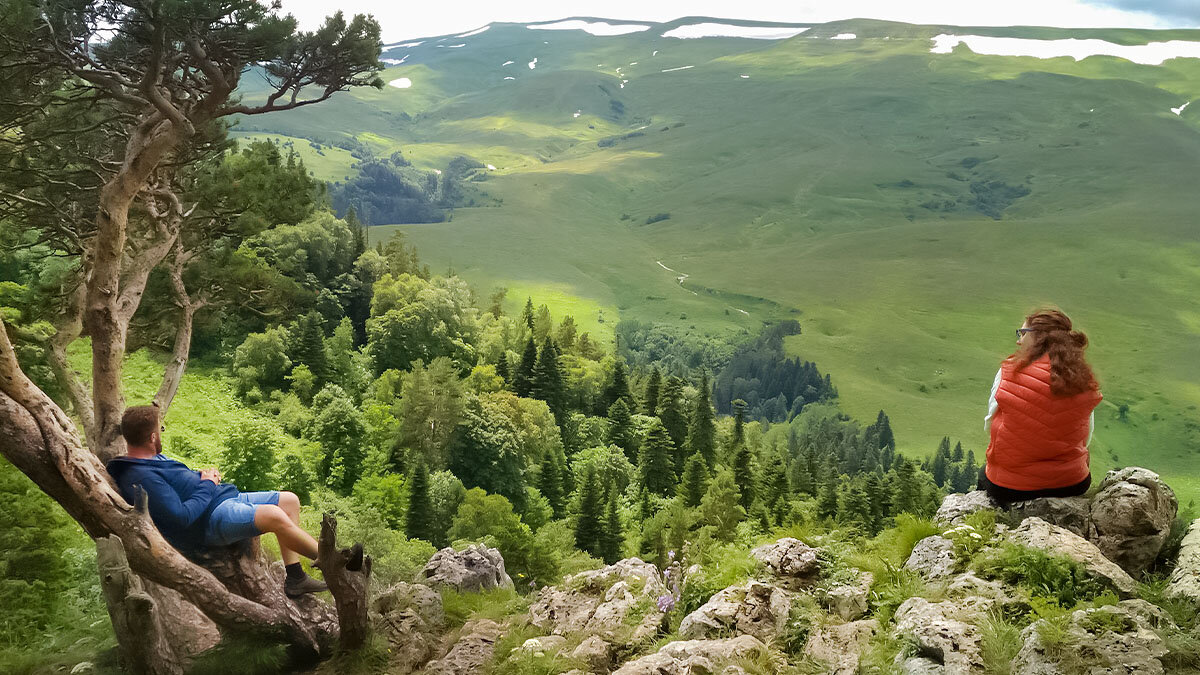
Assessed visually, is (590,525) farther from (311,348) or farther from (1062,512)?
(1062,512)

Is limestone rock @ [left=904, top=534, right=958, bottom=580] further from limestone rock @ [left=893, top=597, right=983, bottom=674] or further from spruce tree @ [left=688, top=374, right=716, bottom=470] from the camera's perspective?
spruce tree @ [left=688, top=374, right=716, bottom=470]

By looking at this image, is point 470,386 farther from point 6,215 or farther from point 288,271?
point 6,215

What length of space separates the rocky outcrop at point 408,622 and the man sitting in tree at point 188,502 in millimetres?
1779

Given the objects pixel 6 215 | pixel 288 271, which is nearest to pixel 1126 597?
pixel 6 215

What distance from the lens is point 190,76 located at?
1341 cm

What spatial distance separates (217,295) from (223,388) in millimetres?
17502

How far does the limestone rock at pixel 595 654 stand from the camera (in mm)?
8781

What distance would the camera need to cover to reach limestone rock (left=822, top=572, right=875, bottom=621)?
8523 millimetres

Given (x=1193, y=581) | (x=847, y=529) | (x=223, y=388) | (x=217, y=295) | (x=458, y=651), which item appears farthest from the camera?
(x=223, y=388)

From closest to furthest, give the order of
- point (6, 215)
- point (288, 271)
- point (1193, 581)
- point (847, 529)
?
1. point (1193, 581)
2. point (847, 529)
3. point (6, 215)
4. point (288, 271)

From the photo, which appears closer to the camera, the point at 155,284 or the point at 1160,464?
the point at 155,284

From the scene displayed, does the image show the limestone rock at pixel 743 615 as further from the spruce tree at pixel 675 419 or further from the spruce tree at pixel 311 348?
the spruce tree at pixel 675 419

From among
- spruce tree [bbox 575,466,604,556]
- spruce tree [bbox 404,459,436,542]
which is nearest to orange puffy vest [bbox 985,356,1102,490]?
spruce tree [bbox 404,459,436,542]

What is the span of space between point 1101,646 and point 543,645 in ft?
19.7
